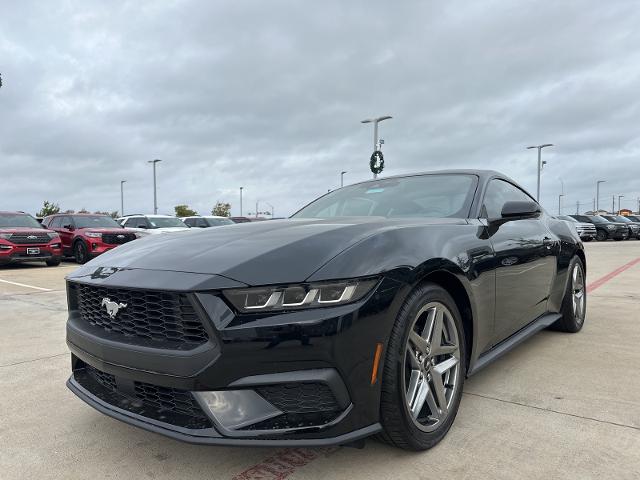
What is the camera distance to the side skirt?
262cm

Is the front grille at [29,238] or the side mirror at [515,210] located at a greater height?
the side mirror at [515,210]

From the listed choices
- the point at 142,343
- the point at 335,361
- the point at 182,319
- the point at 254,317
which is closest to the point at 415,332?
the point at 335,361

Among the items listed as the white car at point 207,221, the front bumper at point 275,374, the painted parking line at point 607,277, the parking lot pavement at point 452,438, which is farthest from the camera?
the white car at point 207,221

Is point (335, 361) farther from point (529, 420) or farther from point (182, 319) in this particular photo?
point (529, 420)

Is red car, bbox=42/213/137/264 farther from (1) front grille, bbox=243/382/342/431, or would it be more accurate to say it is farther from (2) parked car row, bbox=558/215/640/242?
(2) parked car row, bbox=558/215/640/242

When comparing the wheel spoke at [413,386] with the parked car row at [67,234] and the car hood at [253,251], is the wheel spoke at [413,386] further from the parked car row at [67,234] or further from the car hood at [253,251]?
the parked car row at [67,234]

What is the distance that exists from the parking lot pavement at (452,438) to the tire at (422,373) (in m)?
0.12

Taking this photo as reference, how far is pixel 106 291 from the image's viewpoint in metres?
2.16

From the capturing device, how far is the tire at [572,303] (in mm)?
4156

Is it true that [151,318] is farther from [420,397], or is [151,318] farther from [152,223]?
[152,223]

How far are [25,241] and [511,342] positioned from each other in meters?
12.4

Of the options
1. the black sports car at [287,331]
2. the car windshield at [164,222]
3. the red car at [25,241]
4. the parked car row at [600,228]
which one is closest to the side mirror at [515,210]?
the black sports car at [287,331]

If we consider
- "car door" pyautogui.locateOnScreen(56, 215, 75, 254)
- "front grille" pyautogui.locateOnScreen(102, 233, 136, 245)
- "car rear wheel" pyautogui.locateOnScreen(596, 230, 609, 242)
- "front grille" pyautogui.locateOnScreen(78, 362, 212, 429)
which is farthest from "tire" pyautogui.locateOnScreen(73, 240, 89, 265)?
"car rear wheel" pyautogui.locateOnScreen(596, 230, 609, 242)

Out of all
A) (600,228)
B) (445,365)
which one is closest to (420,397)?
(445,365)
